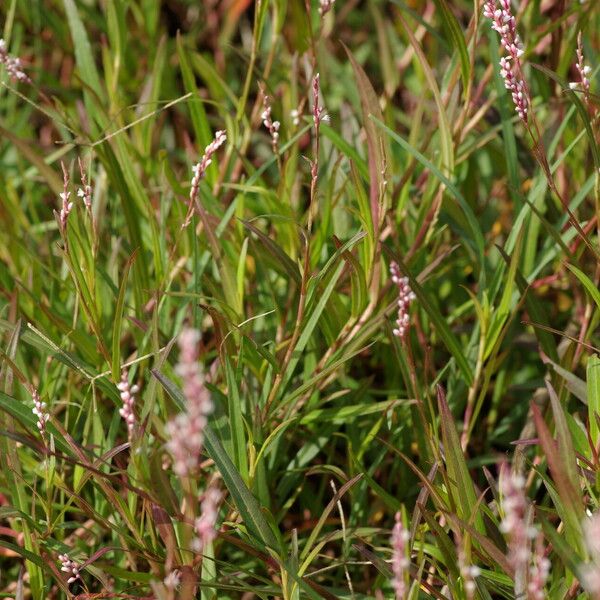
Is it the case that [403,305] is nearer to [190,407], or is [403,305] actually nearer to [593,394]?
[593,394]

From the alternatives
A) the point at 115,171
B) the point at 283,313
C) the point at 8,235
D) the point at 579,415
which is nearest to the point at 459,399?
the point at 579,415

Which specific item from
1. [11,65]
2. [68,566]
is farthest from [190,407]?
[11,65]

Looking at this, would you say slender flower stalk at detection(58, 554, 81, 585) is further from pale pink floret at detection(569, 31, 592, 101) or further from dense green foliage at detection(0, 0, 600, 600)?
pale pink floret at detection(569, 31, 592, 101)

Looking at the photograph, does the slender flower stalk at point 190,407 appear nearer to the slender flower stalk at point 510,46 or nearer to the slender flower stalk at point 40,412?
the slender flower stalk at point 40,412

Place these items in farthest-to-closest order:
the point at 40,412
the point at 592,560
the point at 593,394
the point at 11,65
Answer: the point at 11,65
the point at 593,394
the point at 40,412
the point at 592,560

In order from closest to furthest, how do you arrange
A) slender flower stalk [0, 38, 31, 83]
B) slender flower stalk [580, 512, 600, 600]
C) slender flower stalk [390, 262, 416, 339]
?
slender flower stalk [580, 512, 600, 600] < slender flower stalk [390, 262, 416, 339] < slender flower stalk [0, 38, 31, 83]

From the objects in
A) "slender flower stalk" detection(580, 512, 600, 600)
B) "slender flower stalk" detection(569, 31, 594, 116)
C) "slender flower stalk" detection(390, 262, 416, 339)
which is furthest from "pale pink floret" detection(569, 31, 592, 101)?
"slender flower stalk" detection(580, 512, 600, 600)

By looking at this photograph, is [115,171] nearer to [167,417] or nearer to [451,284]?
[167,417]

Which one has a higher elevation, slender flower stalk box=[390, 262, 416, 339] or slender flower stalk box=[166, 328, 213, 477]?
slender flower stalk box=[166, 328, 213, 477]

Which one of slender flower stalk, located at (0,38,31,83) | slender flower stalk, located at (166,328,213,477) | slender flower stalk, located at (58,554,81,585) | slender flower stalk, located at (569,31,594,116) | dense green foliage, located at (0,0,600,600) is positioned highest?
slender flower stalk, located at (569,31,594,116)

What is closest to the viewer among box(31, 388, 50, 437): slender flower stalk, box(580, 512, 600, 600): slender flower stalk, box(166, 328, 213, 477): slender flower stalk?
box(166, 328, 213, 477): slender flower stalk
